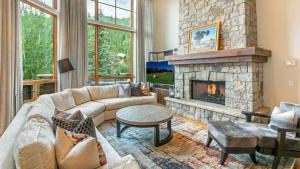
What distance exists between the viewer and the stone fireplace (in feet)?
10.8

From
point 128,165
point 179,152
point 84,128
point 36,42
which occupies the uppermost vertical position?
point 36,42

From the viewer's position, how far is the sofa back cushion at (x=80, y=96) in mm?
3768

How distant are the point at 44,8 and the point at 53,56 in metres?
1.17

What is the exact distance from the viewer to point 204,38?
13.1ft

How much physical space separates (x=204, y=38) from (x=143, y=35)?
2.71m

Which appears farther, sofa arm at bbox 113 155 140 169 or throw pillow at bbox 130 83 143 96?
throw pillow at bbox 130 83 143 96

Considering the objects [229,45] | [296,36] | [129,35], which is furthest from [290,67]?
[129,35]

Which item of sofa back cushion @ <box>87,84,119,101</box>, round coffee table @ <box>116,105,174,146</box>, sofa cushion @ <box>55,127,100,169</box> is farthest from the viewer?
sofa back cushion @ <box>87,84,119,101</box>

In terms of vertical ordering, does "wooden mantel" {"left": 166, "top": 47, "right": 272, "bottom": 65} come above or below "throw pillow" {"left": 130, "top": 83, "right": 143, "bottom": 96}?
above

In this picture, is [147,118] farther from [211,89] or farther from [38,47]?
[38,47]

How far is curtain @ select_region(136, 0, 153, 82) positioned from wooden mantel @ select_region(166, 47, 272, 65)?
90.1 inches

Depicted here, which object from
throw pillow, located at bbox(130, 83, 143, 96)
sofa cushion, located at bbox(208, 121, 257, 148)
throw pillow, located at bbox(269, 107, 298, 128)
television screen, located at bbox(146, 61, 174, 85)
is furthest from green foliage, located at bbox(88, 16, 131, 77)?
throw pillow, located at bbox(269, 107, 298, 128)

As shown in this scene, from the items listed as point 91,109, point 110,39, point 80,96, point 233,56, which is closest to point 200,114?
point 233,56

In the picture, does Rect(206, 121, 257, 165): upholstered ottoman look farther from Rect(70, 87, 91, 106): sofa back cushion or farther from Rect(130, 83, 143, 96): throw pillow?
Rect(70, 87, 91, 106): sofa back cushion
